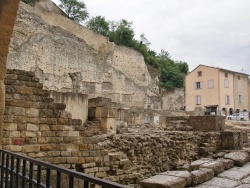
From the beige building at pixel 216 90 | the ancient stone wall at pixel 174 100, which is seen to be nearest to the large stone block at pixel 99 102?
the beige building at pixel 216 90

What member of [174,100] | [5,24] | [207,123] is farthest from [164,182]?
[174,100]

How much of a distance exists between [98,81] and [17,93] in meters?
29.8

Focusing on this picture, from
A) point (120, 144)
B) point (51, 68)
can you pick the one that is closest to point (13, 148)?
point (120, 144)

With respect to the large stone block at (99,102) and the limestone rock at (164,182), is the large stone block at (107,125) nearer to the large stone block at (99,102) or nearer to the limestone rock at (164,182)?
the large stone block at (99,102)

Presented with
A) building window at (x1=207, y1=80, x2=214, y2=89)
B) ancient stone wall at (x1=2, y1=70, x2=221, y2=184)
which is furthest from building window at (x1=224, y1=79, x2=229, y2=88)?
ancient stone wall at (x1=2, y1=70, x2=221, y2=184)

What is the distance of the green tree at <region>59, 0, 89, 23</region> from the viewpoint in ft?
144

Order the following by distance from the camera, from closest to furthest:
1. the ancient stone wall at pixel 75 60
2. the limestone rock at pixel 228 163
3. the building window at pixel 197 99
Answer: the limestone rock at pixel 228 163, the ancient stone wall at pixel 75 60, the building window at pixel 197 99

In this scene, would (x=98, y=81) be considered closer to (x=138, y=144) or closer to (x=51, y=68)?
(x=51, y=68)

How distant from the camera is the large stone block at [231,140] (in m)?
8.90

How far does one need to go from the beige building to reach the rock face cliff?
5.41 m

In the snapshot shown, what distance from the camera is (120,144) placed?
7.24 m

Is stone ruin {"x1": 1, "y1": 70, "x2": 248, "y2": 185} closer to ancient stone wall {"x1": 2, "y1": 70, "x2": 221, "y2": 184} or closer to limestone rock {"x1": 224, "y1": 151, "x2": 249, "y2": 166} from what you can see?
ancient stone wall {"x1": 2, "y1": 70, "x2": 221, "y2": 184}

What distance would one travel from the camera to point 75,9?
44.7 m

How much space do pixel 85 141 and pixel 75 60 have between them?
2780 centimetres
